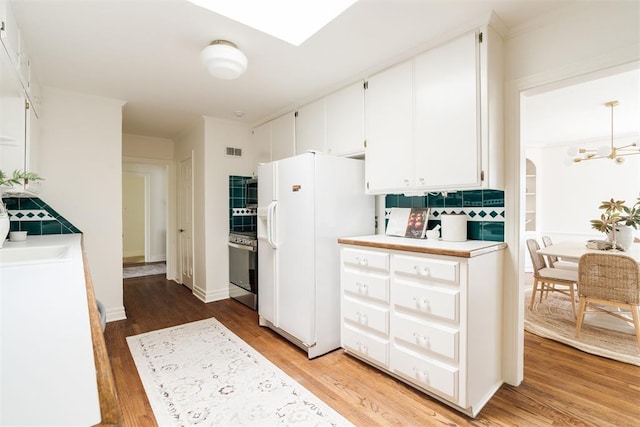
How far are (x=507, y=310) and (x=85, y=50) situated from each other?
3.66 metres

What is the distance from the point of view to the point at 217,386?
82.1 inches

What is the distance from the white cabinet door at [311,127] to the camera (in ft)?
10.4

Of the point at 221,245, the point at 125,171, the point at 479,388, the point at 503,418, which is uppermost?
the point at 125,171

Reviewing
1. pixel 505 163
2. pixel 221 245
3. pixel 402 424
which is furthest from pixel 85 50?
pixel 402 424

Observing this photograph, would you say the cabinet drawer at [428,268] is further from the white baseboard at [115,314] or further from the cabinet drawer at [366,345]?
the white baseboard at [115,314]

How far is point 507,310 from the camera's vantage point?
2.12 m

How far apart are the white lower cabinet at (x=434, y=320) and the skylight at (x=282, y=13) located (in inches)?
62.7

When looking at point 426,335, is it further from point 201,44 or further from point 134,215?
point 134,215

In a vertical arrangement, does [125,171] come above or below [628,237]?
above

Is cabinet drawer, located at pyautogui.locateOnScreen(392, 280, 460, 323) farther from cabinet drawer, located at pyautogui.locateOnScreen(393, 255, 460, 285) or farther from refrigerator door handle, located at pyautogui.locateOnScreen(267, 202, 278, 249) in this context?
refrigerator door handle, located at pyautogui.locateOnScreen(267, 202, 278, 249)

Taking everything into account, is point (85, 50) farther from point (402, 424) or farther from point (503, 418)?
point (503, 418)

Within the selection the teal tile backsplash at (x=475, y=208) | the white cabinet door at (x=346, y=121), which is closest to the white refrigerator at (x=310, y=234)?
the white cabinet door at (x=346, y=121)

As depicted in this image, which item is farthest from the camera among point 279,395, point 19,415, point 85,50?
point 85,50

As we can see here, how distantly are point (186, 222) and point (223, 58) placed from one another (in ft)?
10.2
